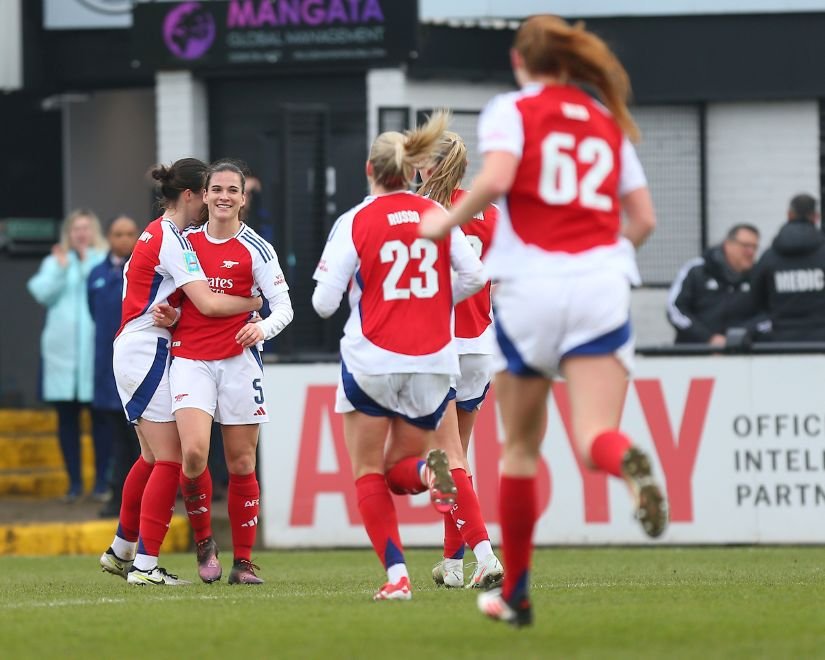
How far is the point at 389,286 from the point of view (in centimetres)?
739

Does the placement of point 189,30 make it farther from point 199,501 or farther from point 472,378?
point 472,378

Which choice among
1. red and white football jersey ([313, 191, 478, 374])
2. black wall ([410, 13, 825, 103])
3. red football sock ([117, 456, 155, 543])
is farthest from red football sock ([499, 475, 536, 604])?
black wall ([410, 13, 825, 103])

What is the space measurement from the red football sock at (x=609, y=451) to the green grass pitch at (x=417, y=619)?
0.58 m

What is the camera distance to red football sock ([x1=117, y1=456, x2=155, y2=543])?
9281mm

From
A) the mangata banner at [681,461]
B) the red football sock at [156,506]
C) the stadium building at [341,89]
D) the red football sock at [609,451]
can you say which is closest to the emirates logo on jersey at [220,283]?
the red football sock at [156,506]

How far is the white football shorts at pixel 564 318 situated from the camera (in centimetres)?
609

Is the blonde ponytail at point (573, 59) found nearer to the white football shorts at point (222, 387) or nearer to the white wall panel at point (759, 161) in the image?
the white football shorts at point (222, 387)

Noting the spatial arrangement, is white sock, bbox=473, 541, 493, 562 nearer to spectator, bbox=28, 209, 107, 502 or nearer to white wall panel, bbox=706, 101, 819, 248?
spectator, bbox=28, 209, 107, 502

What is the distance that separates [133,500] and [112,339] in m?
4.65

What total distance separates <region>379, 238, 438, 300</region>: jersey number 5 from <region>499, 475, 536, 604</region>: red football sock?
1.30 m


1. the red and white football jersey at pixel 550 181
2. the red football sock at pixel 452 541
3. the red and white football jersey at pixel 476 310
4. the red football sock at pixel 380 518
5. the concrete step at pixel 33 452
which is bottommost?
Result: the concrete step at pixel 33 452

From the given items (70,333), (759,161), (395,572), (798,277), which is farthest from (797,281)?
(395,572)

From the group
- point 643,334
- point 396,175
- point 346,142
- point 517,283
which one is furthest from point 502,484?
point 643,334

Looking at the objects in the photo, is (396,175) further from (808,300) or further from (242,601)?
(808,300)
